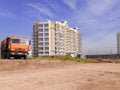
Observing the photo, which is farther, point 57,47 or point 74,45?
point 74,45

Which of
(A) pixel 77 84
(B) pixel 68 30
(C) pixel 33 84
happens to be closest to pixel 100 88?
(A) pixel 77 84

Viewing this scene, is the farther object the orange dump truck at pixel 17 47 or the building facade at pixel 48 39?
the building facade at pixel 48 39

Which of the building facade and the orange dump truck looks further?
the building facade

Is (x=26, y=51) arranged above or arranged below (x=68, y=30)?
below

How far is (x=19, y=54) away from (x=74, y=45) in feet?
414

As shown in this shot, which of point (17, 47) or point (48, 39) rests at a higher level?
point (48, 39)

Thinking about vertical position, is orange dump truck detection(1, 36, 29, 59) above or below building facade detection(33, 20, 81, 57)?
below

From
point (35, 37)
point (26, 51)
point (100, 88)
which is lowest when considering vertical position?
point (100, 88)

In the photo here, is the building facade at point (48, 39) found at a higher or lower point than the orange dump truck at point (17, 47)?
higher

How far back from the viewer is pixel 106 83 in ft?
45.9

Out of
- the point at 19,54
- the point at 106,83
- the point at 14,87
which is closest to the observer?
the point at 14,87

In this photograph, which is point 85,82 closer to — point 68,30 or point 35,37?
point 35,37

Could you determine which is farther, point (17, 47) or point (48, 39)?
point (48, 39)

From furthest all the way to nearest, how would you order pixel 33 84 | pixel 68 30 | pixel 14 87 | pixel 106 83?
pixel 68 30 < pixel 106 83 < pixel 33 84 < pixel 14 87
